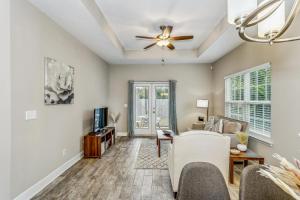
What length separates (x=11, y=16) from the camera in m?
2.46

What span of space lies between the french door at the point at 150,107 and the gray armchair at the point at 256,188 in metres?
6.38

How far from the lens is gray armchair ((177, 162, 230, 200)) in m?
1.28

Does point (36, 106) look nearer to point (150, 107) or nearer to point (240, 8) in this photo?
point (240, 8)

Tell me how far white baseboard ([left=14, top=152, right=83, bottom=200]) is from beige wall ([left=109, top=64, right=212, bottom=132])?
11.9 ft

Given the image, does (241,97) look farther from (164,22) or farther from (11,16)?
(11,16)

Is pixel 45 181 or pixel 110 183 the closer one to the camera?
pixel 45 181

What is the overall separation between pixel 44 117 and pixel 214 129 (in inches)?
158

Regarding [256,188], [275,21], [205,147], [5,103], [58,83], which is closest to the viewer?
[256,188]

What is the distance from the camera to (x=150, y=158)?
470 centimetres

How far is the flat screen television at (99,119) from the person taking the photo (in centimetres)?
512

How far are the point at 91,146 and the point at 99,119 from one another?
859 mm

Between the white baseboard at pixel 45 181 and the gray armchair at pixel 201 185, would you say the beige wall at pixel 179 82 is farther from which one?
the gray armchair at pixel 201 185

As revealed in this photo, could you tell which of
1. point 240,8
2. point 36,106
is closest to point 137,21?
point 36,106

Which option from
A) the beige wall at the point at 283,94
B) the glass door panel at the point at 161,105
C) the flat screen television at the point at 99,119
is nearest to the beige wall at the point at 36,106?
the flat screen television at the point at 99,119
